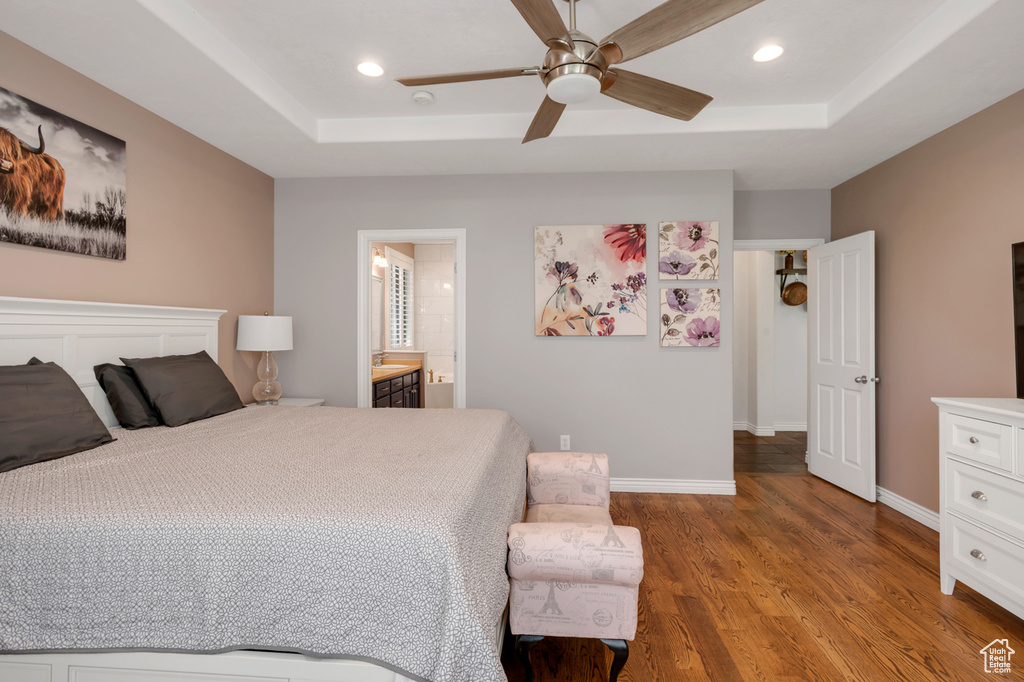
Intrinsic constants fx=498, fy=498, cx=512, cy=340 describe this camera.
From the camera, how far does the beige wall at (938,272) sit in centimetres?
265

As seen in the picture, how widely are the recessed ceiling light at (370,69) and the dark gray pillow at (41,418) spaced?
197 cm

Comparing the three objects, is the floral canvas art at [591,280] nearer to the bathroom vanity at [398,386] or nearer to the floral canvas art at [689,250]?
the floral canvas art at [689,250]

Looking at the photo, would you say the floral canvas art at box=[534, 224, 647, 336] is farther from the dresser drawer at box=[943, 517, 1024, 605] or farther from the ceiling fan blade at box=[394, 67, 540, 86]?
the dresser drawer at box=[943, 517, 1024, 605]

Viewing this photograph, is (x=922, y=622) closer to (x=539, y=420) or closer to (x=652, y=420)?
(x=652, y=420)

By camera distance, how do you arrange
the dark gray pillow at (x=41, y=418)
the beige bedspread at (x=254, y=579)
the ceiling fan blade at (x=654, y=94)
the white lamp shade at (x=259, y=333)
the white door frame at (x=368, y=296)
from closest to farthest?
1. the beige bedspread at (x=254, y=579)
2. the dark gray pillow at (x=41, y=418)
3. the ceiling fan blade at (x=654, y=94)
4. the white lamp shade at (x=259, y=333)
5. the white door frame at (x=368, y=296)

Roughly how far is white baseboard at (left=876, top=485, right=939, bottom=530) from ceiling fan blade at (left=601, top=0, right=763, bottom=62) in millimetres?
3231

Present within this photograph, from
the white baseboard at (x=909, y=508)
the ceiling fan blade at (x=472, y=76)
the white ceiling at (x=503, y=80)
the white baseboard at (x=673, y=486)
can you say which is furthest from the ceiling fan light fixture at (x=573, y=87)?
the white baseboard at (x=909, y=508)

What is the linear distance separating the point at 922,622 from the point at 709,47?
273 centimetres

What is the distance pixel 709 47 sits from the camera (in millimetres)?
2416

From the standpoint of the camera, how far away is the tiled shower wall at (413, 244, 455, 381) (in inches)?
263

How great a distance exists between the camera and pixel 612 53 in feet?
5.89

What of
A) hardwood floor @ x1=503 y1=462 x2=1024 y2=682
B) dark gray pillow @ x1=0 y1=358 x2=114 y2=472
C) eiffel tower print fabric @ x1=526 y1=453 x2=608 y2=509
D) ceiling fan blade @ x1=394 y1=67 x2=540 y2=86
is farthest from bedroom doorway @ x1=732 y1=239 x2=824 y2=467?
dark gray pillow @ x1=0 y1=358 x2=114 y2=472

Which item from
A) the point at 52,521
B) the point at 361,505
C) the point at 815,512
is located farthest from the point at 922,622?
the point at 52,521

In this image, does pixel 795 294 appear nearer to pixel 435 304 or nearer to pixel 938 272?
pixel 938 272
